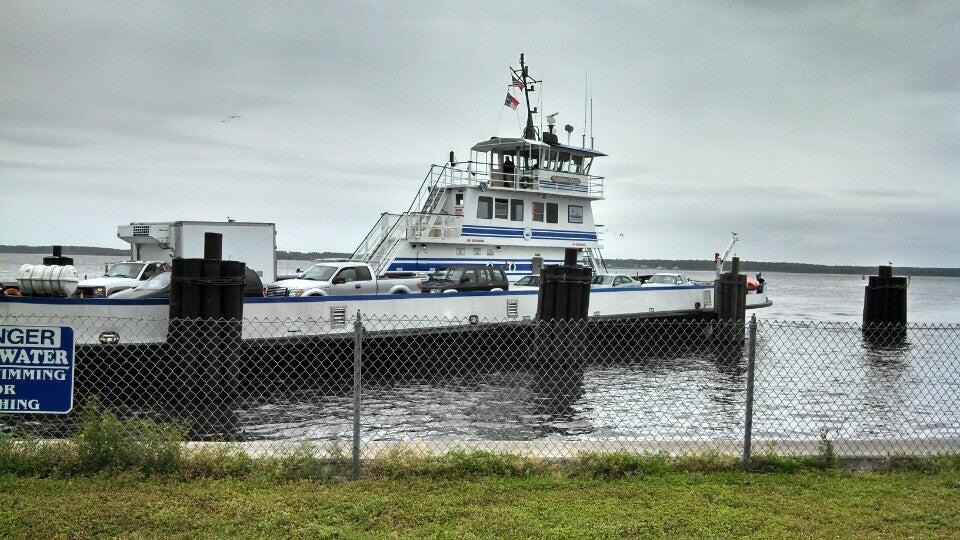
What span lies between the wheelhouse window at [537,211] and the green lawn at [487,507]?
21.8 meters

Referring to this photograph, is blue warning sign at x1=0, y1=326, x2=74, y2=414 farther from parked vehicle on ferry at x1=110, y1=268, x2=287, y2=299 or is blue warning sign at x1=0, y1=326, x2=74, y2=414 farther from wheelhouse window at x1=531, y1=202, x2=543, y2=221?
wheelhouse window at x1=531, y1=202, x2=543, y2=221

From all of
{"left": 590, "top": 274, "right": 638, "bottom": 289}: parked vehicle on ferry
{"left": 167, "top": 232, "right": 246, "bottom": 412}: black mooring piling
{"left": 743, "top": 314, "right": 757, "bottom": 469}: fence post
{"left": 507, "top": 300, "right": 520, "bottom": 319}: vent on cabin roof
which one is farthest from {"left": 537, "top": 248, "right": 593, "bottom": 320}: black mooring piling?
{"left": 743, "top": 314, "right": 757, "bottom": 469}: fence post

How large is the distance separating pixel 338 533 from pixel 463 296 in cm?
1555

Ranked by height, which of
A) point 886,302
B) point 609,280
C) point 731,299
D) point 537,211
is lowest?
point 886,302

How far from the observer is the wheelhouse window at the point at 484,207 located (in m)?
26.8

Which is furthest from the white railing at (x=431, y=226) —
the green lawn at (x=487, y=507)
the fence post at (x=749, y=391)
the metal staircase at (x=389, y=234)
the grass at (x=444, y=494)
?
the green lawn at (x=487, y=507)

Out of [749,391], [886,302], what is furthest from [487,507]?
[886,302]

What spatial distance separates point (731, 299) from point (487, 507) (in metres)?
24.5

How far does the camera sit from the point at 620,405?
55.4 feet

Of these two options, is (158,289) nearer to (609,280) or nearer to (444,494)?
(444,494)

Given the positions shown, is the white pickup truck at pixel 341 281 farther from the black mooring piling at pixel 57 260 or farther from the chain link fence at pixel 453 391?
the black mooring piling at pixel 57 260

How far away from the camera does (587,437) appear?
13.3 meters

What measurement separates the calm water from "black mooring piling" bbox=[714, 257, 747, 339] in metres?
4.53

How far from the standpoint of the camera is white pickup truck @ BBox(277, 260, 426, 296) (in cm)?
2144
